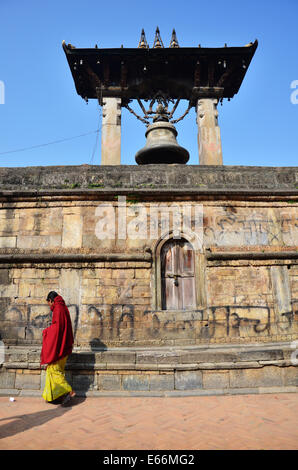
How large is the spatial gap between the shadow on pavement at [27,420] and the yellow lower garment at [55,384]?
0.70 feet

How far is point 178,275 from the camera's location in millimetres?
7254

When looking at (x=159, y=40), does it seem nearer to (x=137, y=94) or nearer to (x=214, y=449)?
(x=137, y=94)

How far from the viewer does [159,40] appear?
15.0m

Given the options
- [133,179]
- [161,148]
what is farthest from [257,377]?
[161,148]

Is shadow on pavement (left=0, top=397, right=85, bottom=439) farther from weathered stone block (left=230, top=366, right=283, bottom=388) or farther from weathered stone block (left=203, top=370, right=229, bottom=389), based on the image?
weathered stone block (left=230, top=366, right=283, bottom=388)

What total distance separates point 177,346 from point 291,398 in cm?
222

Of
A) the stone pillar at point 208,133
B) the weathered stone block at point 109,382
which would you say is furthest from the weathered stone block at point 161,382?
the stone pillar at point 208,133

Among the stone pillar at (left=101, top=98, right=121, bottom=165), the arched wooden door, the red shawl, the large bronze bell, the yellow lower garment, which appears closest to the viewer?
the yellow lower garment

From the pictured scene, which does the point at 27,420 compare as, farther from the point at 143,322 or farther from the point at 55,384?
the point at 143,322

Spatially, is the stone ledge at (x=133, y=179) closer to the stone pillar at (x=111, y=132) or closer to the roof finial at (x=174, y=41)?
the stone pillar at (x=111, y=132)

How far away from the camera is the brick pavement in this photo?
3.80 meters

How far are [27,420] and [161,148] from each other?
656cm

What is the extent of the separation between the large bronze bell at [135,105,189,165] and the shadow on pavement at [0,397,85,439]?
20.0 feet

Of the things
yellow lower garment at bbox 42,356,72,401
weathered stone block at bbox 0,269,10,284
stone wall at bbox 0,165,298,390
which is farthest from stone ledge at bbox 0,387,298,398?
weathered stone block at bbox 0,269,10,284
